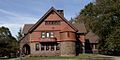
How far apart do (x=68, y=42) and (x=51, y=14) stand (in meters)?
8.13

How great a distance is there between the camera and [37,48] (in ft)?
225

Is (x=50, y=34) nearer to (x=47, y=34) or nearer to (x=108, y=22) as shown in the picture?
(x=47, y=34)

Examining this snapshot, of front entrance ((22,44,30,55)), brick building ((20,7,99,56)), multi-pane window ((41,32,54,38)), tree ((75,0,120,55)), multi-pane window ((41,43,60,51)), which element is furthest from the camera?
front entrance ((22,44,30,55))

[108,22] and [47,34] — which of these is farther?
[47,34]

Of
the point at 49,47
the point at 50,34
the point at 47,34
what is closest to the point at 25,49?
the point at 49,47

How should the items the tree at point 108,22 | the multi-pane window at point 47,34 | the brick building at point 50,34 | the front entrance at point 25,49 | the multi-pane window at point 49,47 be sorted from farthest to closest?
the front entrance at point 25,49, the multi-pane window at point 49,47, the multi-pane window at point 47,34, the brick building at point 50,34, the tree at point 108,22

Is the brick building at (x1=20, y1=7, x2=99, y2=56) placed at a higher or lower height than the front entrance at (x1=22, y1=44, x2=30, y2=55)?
higher

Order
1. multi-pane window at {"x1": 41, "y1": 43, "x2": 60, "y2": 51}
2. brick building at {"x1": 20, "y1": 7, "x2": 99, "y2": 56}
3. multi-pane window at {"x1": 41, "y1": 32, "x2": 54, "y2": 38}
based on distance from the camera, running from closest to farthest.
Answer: brick building at {"x1": 20, "y1": 7, "x2": 99, "y2": 56} → multi-pane window at {"x1": 41, "y1": 32, "x2": 54, "y2": 38} → multi-pane window at {"x1": 41, "y1": 43, "x2": 60, "y2": 51}

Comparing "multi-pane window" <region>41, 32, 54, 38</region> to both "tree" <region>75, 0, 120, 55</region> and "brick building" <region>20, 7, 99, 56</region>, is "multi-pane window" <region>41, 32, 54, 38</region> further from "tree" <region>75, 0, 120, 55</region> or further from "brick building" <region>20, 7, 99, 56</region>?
"tree" <region>75, 0, 120, 55</region>

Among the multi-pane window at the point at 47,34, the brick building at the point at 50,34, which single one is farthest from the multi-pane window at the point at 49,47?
the multi-pane window at the point at 47,34

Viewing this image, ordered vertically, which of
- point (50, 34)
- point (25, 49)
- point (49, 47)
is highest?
point (50, 34)

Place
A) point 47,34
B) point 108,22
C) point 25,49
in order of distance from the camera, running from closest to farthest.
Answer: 1. point 108,22
2. point 47,34
3. point 25,49

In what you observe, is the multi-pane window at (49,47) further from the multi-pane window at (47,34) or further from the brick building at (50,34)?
the multi-pane window at (47,34)

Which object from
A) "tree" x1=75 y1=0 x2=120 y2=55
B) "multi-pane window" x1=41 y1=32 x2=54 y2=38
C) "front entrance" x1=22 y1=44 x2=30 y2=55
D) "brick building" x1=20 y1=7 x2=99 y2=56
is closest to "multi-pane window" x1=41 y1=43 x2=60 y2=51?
"brick building" x1=20 y1=7 x2=99 y2=56
